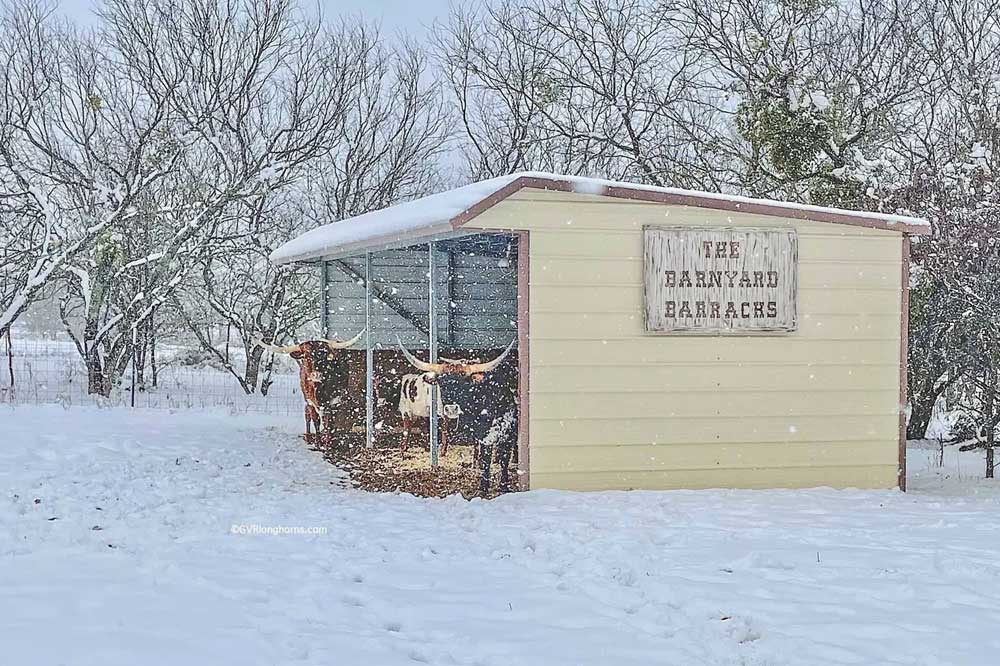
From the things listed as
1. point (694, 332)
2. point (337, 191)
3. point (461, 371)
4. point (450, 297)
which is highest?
point (337, 191)

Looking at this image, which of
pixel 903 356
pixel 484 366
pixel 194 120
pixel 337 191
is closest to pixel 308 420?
pixel 484 366

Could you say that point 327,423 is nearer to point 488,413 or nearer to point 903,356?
point 488,413

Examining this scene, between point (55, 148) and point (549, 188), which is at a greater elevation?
point (55, 148)

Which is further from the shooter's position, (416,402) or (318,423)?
(318,423)

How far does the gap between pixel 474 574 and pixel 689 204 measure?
12.4 feet

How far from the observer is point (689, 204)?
24.2 feet

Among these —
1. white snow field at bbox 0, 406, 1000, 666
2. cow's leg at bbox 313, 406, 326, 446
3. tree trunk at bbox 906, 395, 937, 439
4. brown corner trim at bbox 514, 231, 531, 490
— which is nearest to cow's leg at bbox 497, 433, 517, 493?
brown corner trim at bbox 514, 231, 531, 490

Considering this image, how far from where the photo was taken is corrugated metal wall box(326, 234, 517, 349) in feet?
36.4

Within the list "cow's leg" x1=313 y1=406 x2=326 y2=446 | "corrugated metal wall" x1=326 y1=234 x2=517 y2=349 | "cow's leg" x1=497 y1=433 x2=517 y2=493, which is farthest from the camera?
"corrugated metal wall" x1=326 y1=234 x2=517 y2=349

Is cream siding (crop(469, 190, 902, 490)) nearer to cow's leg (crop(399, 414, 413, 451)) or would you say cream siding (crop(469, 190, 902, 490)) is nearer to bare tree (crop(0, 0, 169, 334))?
cow's leg (crop(399, 414, 413, 451))

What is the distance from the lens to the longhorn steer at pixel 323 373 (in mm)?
9734

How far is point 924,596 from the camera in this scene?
14.5ft

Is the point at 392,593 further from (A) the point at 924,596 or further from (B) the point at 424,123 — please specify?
(B) the point at 424,123
